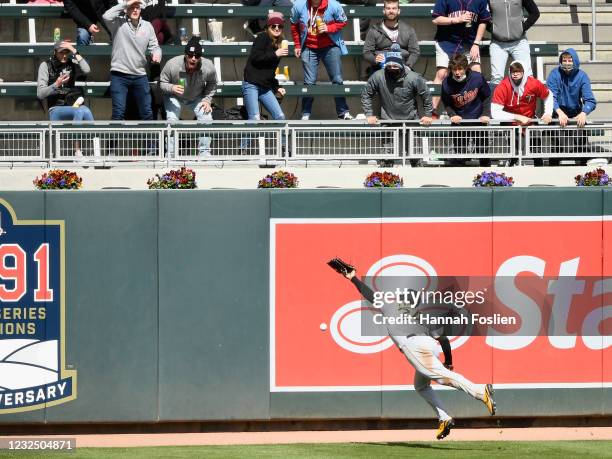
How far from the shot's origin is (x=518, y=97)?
17.3 meters

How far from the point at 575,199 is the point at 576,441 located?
295 centimetres

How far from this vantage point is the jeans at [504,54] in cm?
1908

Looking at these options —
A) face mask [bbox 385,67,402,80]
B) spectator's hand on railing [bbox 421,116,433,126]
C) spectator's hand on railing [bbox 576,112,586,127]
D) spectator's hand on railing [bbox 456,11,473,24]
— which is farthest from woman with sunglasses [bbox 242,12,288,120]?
spectator's hand on railing [bbox 576,112,586,127]

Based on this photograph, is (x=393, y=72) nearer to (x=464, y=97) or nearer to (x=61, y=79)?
(x=464, y=97)

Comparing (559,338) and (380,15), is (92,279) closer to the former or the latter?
(559,338)

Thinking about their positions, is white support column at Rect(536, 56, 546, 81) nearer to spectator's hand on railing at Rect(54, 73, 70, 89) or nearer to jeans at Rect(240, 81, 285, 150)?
jeans at Rect(240, 81, 285, 150)

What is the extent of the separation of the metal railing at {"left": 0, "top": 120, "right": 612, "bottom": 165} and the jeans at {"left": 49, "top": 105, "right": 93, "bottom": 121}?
2.46 ft

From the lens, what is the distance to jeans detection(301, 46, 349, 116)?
62.6ft

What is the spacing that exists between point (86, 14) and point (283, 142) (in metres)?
4.76

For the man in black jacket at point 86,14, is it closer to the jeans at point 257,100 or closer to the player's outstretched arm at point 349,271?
the jeans at point 257,100

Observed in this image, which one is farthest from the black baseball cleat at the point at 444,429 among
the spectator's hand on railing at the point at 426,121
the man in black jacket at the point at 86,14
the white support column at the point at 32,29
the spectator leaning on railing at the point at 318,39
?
the white support column at the point at 32,29

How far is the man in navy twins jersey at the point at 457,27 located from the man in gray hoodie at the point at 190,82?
3474mm

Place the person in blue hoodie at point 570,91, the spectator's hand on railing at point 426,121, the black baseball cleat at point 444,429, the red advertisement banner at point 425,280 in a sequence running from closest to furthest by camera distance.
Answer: the black baseball cleat at point 444,429 < the red advertisement banner at point 425,280 < the spectator's hand on railing at point 426,121 < the person in blue hoodie at point 570,91

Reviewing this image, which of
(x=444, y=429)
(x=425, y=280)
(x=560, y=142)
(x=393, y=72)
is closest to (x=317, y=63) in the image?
(x=393, y=72)
